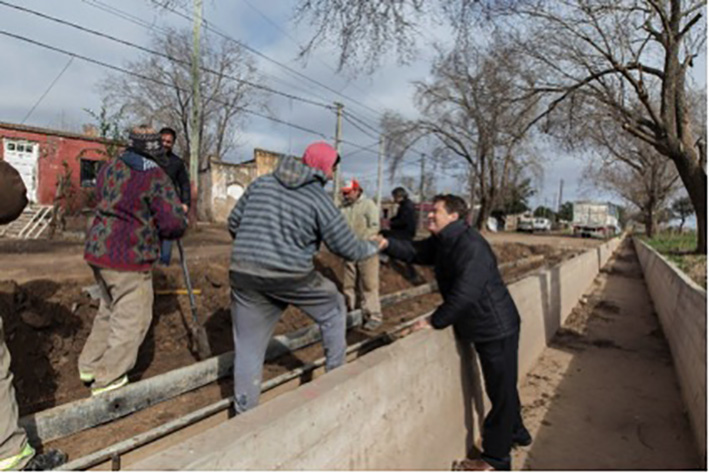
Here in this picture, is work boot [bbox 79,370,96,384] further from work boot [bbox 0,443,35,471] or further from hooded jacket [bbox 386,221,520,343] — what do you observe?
hooded jacket [bbox 386,221,520,343]

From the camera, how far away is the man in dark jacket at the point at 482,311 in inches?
133

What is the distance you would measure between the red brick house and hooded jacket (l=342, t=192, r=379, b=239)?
14.3 meters

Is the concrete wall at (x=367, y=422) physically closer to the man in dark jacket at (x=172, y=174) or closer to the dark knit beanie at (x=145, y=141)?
the dark knit beanie at (x=145, y=141)

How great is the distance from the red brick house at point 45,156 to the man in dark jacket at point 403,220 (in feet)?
46.2

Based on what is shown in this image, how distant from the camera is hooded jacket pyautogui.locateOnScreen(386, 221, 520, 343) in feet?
11.0

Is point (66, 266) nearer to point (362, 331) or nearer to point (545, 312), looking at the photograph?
point (362, 331)

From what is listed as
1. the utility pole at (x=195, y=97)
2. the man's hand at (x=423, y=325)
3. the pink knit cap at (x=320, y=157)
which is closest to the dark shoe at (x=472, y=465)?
the man's hand at (x=423, y=325)

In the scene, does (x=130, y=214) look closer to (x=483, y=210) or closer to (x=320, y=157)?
(x=320, y=157)

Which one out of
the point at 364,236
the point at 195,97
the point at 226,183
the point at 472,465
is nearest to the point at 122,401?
the point at 472,465

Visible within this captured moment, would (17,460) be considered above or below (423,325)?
below

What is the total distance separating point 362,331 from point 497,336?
3.82 metres

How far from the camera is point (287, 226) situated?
317 cm

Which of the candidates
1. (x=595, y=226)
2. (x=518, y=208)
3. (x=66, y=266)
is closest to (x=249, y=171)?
(x=66, y=266)

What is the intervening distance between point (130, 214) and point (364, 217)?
3.82 metres
